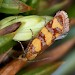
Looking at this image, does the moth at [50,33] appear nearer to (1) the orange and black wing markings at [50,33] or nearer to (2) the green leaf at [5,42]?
(1) the orange and black wing markings at [50,33]

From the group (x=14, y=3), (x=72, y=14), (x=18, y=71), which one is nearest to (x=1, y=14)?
(x=14, y=3)

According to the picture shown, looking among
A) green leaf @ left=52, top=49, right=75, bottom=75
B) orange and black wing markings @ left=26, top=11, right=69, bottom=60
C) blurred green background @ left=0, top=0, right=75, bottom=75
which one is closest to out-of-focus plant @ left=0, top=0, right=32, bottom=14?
blurred green background @ left=0, top=0, right=75, bottom=75

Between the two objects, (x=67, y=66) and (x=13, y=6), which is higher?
(x=13, y=6)

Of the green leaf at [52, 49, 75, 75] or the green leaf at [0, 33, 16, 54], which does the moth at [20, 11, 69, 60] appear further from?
the green leaf at [52, 49, 75, 75]

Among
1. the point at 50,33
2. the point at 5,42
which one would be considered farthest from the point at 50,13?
the point at 5,42

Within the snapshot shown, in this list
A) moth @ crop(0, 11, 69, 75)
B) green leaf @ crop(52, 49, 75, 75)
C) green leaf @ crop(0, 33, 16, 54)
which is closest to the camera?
green leaf @ crop(0, 33, 16, 54)

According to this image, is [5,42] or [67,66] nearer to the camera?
[5,42]

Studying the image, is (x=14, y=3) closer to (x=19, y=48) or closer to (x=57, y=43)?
(x=19, y=48)

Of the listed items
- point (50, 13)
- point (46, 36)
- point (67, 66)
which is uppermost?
point (50, 13)

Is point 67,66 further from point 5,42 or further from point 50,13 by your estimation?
point 5,42

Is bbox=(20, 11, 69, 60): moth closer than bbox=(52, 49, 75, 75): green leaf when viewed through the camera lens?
Yes

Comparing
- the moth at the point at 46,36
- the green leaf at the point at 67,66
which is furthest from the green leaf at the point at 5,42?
the green leaf at the point at 67,66

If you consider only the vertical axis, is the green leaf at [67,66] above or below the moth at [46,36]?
below
